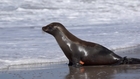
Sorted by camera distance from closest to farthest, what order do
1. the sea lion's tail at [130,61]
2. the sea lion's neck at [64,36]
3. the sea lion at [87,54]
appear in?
1. the sea lion's tail at [130,61]
2. the sea lion at [87,54]
3. the sea lion's neck at [64,36]

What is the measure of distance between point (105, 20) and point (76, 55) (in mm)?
7136

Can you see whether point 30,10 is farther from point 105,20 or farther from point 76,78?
point 76,78

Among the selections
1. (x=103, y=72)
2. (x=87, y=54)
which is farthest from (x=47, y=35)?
(x=103, y=72)

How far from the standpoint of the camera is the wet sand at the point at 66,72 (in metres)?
6.14

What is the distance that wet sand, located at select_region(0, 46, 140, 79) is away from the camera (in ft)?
20.1

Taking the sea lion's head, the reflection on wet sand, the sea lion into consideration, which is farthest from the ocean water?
the reflection on wet sand

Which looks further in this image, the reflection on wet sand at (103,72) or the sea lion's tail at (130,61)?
the sea lion's tail at (130,61)

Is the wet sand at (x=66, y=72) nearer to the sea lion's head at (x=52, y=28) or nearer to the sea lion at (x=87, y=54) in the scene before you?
the sea lion at (x=87, y=54)

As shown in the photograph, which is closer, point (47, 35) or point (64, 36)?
point (64, 36)

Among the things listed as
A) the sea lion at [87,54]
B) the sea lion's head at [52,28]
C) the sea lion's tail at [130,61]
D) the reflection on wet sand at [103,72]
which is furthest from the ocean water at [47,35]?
the sea lion's tail at [130,61]

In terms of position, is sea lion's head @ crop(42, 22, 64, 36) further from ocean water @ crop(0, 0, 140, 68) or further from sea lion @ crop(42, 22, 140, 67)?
ocean water @ crop(0, 0, 140, 68)

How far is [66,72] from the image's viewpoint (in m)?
6.59

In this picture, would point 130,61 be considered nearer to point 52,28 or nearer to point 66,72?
point 66,72

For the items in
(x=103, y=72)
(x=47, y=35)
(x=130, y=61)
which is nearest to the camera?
(x=103, y=72)
